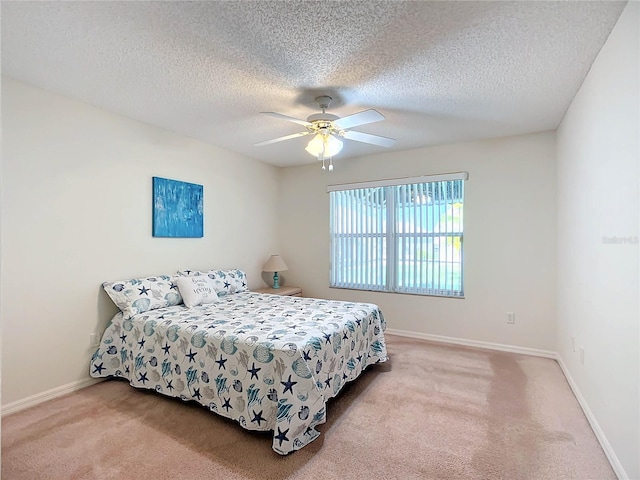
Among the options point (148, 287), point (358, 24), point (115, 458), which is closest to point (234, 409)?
point (115, 458)

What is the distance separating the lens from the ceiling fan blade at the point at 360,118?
2.37 meters

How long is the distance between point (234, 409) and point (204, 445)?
254mm

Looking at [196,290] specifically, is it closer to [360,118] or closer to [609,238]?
[360,118]

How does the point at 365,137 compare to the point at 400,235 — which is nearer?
the point at 365,137

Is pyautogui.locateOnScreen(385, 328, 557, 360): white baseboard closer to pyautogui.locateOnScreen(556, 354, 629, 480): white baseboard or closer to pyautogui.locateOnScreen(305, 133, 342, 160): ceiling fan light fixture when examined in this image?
pyautogui.locateOnScreen(556, 354, 629, 480): white baseboard

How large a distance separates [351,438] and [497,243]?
9.01 ft

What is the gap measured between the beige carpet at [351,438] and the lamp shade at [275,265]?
2228mm

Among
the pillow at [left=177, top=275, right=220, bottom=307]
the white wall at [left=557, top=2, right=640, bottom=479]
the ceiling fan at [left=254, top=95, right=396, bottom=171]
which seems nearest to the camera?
the white wall at [left=557, top=2, right=640, bottom=479]

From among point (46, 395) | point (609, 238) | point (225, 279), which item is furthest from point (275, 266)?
point (609, 238)

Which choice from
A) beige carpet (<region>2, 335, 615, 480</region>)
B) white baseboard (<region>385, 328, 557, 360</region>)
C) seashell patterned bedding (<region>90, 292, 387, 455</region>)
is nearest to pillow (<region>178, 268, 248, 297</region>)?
seashell patterned bedding (<region>90, 292, 387, 455</region>)

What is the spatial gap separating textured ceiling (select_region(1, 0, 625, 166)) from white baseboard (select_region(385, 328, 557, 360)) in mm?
2364

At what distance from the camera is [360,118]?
96.8 inches

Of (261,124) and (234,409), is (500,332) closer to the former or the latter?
(234,409)

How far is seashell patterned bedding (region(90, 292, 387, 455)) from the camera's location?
2.04 m
